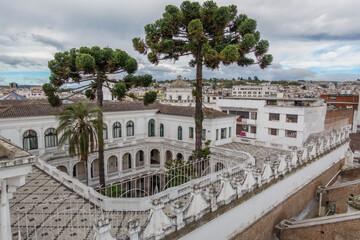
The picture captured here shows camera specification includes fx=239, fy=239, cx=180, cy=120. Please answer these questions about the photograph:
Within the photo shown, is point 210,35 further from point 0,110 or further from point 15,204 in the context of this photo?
point 0,110

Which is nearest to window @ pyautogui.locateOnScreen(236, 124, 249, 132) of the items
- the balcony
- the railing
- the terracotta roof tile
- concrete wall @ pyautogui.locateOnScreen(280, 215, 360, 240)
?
the balcony

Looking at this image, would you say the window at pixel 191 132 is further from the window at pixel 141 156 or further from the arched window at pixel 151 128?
the window at pixel 141 156

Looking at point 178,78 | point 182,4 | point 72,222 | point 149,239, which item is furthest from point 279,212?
point 178,78

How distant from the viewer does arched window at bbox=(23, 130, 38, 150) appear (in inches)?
834

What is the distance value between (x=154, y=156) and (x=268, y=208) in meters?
21.1

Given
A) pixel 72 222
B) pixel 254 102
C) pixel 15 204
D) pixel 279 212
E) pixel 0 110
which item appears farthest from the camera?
pixel 254 102

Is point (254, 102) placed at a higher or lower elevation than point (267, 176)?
higher

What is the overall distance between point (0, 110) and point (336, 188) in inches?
1041

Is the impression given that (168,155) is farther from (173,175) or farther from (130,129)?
(173,175)

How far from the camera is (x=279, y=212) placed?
12516mm

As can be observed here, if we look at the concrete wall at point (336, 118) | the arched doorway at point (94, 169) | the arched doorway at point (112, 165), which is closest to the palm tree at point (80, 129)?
the arched doorway at point (94, 169)

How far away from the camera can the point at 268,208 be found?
38.1 ft

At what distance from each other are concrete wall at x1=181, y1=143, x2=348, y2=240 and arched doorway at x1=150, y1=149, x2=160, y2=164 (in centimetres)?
1872

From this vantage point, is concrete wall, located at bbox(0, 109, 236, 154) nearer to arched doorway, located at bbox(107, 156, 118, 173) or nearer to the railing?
arched doorway, located at bbox(107, 156, 118, 173)
